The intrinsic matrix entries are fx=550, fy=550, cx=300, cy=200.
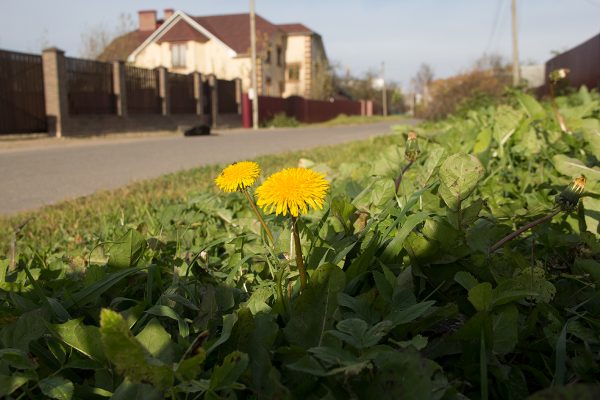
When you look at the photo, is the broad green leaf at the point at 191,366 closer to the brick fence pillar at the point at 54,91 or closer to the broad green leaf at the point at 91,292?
the broad green leaf at the point at 91,292

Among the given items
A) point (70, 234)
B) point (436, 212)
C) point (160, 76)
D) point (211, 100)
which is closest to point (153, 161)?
point (70, 234)

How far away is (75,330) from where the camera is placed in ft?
3.70

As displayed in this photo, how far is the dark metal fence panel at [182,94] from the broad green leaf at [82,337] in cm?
2462

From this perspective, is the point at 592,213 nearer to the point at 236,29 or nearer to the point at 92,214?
the point at 92,214

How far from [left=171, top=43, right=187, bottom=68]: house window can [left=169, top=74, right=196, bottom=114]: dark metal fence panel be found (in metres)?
14.0

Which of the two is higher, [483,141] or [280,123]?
[280,123]

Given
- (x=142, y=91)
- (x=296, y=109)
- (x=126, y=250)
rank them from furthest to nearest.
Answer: (x=296, y=109) → (x=142, y=91) → (x=126, y=250)

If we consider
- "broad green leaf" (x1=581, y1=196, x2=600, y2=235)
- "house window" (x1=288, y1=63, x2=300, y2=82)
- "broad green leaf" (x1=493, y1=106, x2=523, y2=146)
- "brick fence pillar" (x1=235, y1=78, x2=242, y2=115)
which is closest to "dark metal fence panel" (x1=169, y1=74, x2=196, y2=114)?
"brick fence pillar" (x1=235, y1=78, x2=242, y2=115)

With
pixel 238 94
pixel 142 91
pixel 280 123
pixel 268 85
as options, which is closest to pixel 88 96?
pixel 142 91

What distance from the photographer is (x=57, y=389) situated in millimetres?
1007

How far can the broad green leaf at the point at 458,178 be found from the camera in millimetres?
1442

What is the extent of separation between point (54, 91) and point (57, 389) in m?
18.4

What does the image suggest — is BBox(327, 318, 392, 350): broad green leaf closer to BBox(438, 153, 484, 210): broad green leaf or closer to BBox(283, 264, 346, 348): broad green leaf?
BBox(283, 264, 346, 348): broad green leaf

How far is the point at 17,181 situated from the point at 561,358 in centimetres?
663
